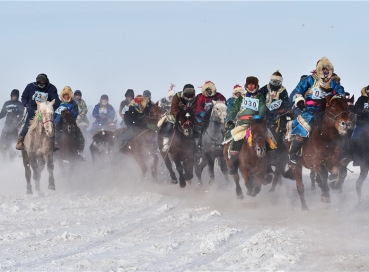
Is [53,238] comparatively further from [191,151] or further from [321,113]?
[191,151]

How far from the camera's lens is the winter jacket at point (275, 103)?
16625mm

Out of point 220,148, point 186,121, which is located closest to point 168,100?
point 220,148

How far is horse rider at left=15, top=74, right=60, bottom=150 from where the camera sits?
685 inches

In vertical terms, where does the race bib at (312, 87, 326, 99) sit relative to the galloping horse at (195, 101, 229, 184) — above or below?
above

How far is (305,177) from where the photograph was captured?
21594mm

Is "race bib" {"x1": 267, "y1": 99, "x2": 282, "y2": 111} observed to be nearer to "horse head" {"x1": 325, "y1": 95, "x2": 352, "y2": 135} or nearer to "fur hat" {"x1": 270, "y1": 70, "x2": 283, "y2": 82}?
"fur hat" {"x1": 270, "y1": 70, "x2": 283, "y2": 82}

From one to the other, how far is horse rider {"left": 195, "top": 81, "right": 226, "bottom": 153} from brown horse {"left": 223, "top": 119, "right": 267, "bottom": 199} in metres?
4.12

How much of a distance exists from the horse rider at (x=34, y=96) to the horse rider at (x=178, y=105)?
10.1 feet

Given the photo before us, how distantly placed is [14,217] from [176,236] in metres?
3.89

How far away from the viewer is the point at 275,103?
1659cm

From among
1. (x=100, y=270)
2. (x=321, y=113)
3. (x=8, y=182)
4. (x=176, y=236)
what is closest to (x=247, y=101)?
(x=321, y=113)

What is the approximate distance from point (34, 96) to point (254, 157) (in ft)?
21.2

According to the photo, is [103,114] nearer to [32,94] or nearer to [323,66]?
[32,94]

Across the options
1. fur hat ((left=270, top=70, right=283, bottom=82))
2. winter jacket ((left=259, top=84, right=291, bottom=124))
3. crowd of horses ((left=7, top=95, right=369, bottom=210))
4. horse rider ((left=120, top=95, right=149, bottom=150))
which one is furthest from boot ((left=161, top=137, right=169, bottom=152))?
fur hat ((left=270, top=70, right=283, bottom=82))
